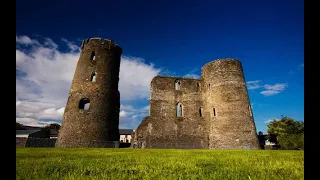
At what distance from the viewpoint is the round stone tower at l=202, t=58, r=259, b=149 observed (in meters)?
23.7

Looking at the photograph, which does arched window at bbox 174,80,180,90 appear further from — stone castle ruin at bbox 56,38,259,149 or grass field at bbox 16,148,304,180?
grass field at bbox 16,148,304,180

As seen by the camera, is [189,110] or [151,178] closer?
[151,178]

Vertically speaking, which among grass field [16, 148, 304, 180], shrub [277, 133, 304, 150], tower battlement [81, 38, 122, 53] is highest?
tower battlement [81, 38, 122, 53]

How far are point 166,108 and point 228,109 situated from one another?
6949 millimetres

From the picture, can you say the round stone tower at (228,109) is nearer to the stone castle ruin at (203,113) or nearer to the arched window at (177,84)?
the stone castle ruin at (203,113)

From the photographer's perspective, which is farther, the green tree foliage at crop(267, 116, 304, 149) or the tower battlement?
the green tree foliage at crop(267, 116, 304, 149)

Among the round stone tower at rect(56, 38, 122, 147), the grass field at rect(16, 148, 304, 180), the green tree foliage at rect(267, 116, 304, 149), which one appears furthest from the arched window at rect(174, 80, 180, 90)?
the grass field at rect(16, 148, 304, 180)

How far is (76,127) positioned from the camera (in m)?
22.2

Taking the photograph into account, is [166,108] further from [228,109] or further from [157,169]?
[157,169]

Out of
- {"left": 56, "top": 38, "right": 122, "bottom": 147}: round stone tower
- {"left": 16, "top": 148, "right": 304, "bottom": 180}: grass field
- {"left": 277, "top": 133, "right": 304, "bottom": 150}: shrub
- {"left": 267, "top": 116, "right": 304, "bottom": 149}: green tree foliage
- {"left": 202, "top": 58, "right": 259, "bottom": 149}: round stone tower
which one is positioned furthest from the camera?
{"left": 267, "top": 116, "right": 304, "bottom": 149}: green tree foliage

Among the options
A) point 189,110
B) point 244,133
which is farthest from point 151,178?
point 189,110
